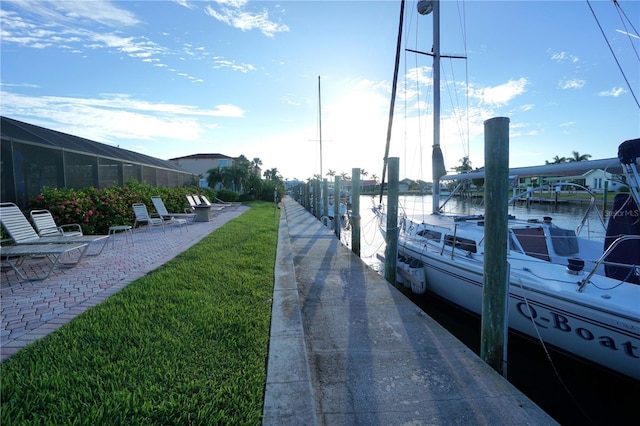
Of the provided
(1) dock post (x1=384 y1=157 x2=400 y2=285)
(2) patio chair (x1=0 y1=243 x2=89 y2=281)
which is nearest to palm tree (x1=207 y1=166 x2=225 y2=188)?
(2) patio chair (x1=0 y1=243 x2=89 y2=281)

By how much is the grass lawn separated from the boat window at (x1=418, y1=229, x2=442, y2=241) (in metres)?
4.62

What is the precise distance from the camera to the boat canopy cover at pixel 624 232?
4.54 m

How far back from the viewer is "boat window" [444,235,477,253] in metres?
6.36

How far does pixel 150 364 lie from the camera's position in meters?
2.71

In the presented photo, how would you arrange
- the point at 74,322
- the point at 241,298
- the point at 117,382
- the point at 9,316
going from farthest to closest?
the point at 241,298 → the point at 9,316 → the point at 74,322 → the point at 117,382

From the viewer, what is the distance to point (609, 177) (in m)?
4.79

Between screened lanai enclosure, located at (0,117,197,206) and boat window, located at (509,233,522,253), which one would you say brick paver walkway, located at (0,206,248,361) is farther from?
boat window, located at (509,233,522,253)

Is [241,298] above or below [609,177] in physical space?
below

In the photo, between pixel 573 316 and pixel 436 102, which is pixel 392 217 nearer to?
pixel 573 316

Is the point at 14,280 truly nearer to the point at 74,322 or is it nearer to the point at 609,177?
the point at 74,322

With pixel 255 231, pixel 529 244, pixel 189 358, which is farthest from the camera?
pixel 255 231

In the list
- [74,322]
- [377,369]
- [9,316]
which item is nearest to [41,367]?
[74,322]

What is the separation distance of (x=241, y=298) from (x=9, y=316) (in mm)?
2465

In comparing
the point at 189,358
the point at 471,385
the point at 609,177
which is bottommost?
the point at 471,385
